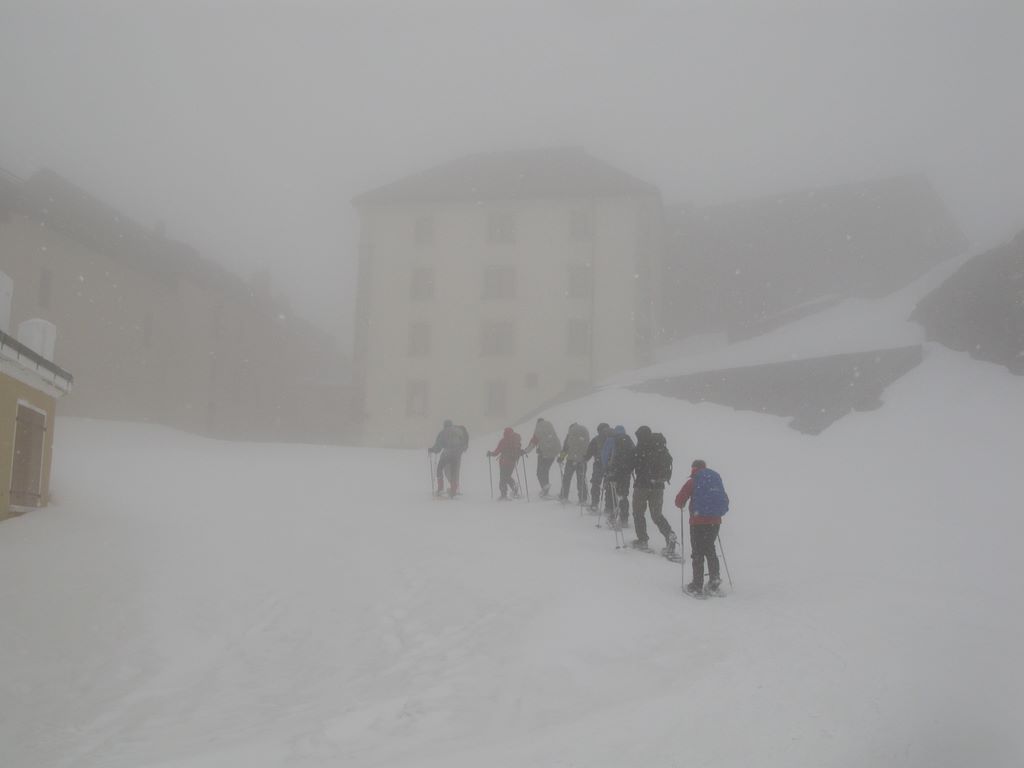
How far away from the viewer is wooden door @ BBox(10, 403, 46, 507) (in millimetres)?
13664

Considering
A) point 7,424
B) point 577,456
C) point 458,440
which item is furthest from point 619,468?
point 7,424

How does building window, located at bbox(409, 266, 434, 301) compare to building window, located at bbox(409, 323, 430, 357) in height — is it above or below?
above

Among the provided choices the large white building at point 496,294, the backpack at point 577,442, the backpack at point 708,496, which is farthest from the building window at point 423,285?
the backpack at point 708,496

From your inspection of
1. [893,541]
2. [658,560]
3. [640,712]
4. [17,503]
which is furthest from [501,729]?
[17,503]

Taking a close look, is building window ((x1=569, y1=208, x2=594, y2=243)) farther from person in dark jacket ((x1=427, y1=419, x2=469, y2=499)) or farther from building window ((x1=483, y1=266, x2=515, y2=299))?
person in dark jacket ((x1=427, y1=419, x2=469, y2=499))

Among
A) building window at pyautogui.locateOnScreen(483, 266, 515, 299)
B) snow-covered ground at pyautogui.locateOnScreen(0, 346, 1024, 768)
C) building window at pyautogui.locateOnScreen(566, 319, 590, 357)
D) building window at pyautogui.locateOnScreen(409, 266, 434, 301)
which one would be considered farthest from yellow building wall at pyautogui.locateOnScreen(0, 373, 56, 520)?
building window at pyautogui.locateOnScreen(483, 266, 515, 299)

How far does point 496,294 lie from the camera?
38031mm

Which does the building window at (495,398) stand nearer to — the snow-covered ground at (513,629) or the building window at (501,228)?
the building window at (501,228)

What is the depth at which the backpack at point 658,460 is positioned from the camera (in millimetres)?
11156

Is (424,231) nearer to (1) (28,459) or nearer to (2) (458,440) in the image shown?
(2) (458,440)

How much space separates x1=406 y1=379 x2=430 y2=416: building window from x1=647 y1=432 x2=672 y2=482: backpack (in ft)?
86.9

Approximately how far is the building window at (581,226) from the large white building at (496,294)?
0.06m

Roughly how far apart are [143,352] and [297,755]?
31936 millimetres

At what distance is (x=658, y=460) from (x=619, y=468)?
82cm
